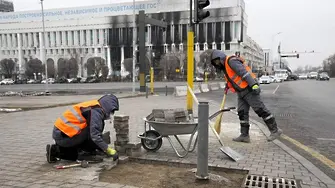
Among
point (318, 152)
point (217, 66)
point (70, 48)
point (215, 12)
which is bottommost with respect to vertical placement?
point (318, 152)

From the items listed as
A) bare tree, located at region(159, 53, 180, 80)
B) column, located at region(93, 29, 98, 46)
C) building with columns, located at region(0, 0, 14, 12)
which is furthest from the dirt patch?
building with columns, located at region(0, 0, 14, 12)

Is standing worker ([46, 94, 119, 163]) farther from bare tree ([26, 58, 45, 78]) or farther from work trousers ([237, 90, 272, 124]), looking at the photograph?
bare tree ([26, 58, 45, 78])

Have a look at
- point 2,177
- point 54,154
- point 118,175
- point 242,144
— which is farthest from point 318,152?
point 2,177

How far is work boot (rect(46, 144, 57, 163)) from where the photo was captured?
5.01m

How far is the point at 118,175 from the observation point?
14.8 feet

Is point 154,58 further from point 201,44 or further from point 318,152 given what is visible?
point 318,152

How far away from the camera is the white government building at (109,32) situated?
101312 millimetres

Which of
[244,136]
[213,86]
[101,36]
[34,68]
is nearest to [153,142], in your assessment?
[244,136]

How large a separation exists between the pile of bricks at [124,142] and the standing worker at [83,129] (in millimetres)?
452

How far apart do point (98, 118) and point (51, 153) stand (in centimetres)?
104

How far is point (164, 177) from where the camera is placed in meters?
4.43

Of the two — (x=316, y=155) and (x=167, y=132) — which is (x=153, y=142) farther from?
(x=316, y=155)

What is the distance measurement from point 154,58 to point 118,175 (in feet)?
321

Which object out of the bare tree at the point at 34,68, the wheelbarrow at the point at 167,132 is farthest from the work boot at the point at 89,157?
the bare tree at the point at 34,68
